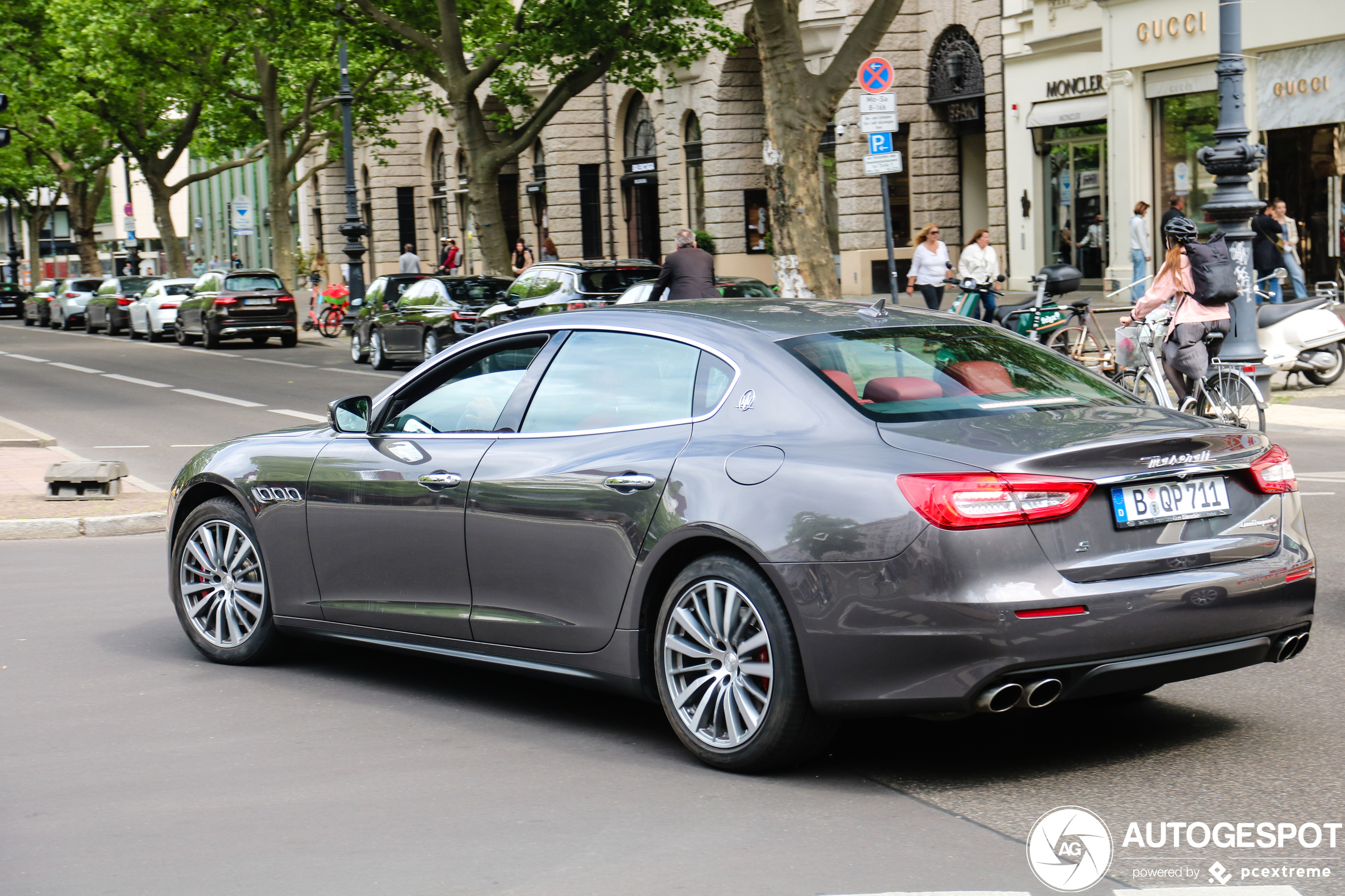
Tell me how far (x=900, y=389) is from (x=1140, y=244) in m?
Answer: 23.3

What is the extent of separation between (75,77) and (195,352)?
53.4ft

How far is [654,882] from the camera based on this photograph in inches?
162

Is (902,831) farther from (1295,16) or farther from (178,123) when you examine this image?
(178,123)

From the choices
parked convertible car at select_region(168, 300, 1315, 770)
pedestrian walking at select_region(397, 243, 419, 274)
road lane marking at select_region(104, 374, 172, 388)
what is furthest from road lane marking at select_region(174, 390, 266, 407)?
pedestrian walking at select_region(397, 243, 419, 274)

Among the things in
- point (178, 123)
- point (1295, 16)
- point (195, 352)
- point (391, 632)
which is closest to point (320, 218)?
point (178, 123)

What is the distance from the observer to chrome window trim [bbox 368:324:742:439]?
5293 millimetres

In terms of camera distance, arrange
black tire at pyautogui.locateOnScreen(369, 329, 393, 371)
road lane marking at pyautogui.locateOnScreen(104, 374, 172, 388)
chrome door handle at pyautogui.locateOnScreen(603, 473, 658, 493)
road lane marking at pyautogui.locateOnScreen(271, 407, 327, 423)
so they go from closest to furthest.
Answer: chrome door handle at pyautogui.locateOnScreen(603, 473, 658, 493), road lane marking at pyautogui.locateOnScreen(271, 407, 327, 423), road lane marking at pyautogui.locateOnScreen(104, 374, 172, 388), black tire at pyautogui.locateOnScreen(369, 329, 393, 371)

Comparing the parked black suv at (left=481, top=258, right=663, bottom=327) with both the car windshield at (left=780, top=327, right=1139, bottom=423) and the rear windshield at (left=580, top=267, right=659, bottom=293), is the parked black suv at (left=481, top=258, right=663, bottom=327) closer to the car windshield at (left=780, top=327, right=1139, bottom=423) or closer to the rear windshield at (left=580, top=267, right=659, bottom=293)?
the rear windshield at (left=580, top=267, right=659, bottom=293)

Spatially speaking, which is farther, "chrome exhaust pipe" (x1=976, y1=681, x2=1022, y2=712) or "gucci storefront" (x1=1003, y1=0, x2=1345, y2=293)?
"gucci storefront" (x1=1003, y1=0, x2=1345, y2=293)

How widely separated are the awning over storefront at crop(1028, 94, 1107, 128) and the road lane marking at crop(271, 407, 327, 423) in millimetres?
16753

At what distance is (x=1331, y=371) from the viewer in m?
17.2

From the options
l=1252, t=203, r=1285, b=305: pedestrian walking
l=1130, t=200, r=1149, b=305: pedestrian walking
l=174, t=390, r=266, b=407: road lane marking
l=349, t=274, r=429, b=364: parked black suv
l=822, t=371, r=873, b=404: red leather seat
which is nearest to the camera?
l=822, t=371, r=873, b=404: red leather seat

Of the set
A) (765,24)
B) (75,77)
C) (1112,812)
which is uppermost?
(75,77)

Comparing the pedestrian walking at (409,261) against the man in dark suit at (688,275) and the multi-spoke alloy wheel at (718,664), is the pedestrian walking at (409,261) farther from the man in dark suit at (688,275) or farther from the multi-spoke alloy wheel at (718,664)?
the multi-spoke alloy wheel at (718,664)
